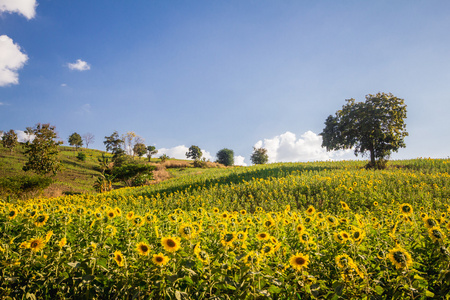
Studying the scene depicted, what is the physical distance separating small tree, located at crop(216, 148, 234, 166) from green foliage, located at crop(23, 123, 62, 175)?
57.5m

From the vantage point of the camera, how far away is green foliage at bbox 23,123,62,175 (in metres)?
25.7

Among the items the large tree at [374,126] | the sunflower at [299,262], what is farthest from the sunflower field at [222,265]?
the large tree at [374,126]

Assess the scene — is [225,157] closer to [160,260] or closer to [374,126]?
[374,126]

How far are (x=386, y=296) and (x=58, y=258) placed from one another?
322 cm

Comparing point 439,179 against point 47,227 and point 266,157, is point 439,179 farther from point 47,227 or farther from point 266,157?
point 266,157

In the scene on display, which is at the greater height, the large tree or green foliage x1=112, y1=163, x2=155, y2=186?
the large tree

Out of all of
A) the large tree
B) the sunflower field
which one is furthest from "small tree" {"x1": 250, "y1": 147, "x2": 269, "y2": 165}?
the sunflower field

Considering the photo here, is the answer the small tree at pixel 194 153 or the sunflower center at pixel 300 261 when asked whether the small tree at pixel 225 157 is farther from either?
the sunflower center at pixel 300 261

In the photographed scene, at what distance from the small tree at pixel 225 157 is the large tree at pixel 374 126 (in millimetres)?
56531

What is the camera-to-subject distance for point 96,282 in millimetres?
2367

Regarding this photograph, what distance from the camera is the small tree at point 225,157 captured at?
266 feet

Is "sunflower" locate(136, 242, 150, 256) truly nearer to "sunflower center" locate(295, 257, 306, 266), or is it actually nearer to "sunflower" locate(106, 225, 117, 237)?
"sunflower" locate(106, 225, 117, 237)

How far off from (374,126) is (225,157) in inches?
2396

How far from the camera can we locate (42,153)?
26062 millimetres
